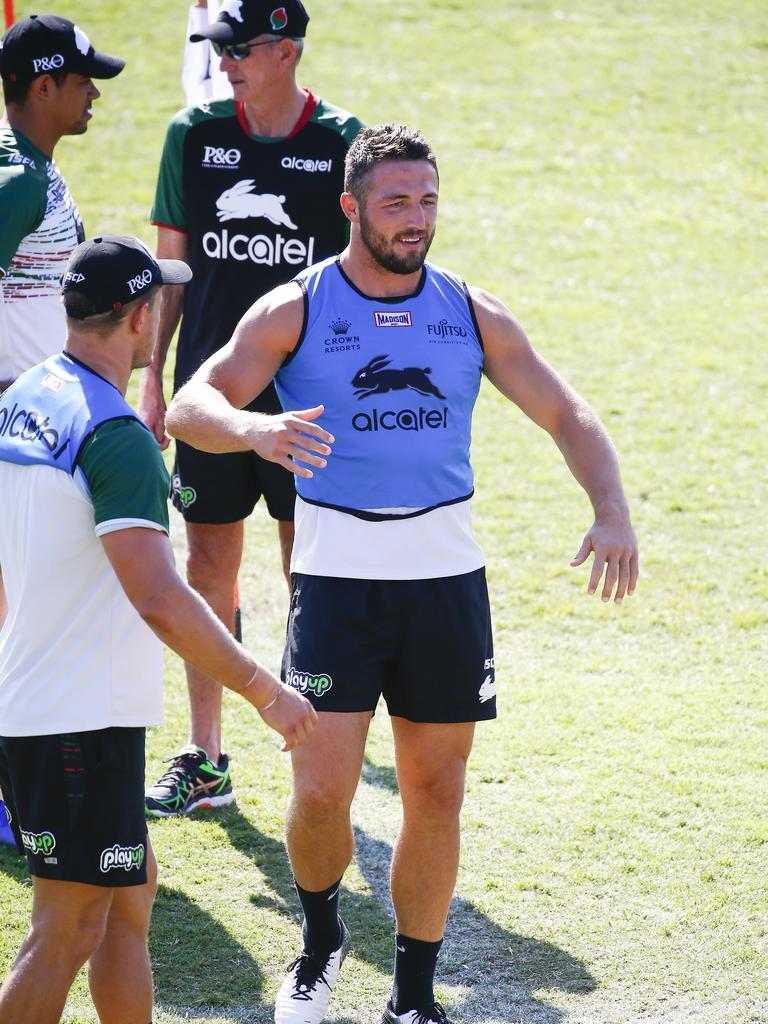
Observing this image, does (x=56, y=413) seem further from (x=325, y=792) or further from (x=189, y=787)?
A: (x=189, y=787)

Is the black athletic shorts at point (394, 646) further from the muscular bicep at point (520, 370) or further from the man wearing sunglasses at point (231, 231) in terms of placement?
the man wearing sunglasses at point (231, 231)

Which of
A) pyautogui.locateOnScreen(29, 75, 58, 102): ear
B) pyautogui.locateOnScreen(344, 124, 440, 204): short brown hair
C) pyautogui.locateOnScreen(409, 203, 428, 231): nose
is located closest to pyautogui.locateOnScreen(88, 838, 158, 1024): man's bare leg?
pyautogui.locateOnScreen(409, 203, 428, 231): nose

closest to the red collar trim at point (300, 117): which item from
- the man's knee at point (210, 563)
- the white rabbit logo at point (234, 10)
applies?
the white rabbit logo at point (234, 10)

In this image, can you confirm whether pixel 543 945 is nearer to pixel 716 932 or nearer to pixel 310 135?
pixel 716 932

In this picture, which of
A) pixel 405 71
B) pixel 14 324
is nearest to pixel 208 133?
pixel 14 324

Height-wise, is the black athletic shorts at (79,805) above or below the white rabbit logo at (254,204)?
below

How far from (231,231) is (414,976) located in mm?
2810

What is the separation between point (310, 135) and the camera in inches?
207

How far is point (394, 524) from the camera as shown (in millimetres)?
3977

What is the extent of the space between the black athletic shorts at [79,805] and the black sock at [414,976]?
41.1 inches

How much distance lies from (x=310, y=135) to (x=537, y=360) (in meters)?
1.63

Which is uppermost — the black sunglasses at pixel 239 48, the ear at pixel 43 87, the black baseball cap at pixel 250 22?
the black baseball cap at pixel 250 22

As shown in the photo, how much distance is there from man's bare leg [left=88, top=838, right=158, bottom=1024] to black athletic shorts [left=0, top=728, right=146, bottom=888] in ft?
0.48

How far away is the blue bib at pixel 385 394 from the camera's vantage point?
3.96 meters
